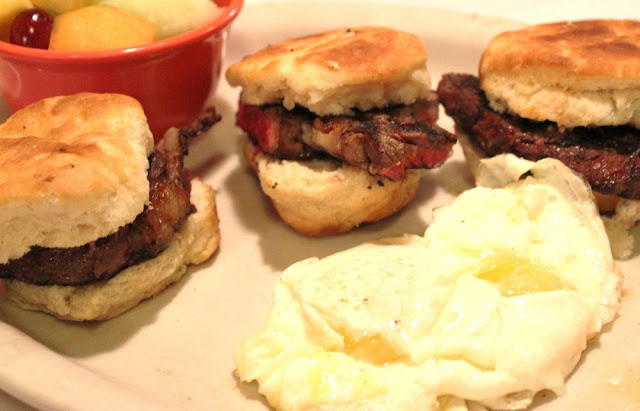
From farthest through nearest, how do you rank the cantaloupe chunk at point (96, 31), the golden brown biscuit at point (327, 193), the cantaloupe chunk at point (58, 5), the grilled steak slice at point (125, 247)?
the cantaloupe chunk at point (58, 5) < the cantaloupe chunk at point (96, 31) < the golden brown biscuit at point (327, 193) < the grilled steak slice at point (125, 247)

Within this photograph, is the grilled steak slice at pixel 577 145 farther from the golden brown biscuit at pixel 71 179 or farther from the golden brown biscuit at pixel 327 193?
the golden brown biscuit at pixel 71 179

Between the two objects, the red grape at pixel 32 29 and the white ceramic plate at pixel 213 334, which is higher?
the red grape at pixel 32 29

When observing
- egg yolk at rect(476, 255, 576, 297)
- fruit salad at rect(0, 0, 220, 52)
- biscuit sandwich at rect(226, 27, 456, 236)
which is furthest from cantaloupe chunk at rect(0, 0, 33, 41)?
egg yolk at rect(476, 255, 576, 297)

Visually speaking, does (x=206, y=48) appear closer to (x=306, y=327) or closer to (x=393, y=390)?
(x=306, y=327)

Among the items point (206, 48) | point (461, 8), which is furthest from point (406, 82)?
point (461, 8)

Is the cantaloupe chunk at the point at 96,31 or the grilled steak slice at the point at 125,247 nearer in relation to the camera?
the grilled steak slice at the point at 125,247

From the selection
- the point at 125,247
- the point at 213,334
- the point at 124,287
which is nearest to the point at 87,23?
the point at 125,247

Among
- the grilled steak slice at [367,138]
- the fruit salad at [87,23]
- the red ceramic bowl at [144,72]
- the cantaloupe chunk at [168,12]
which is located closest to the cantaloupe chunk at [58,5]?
the fruit salad at [87,23]
